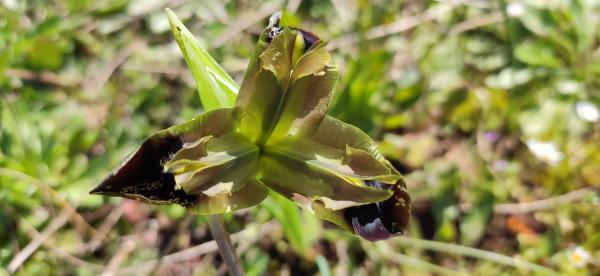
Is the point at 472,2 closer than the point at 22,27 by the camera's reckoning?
No

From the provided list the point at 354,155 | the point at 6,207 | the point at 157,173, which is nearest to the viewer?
the point at 157,173

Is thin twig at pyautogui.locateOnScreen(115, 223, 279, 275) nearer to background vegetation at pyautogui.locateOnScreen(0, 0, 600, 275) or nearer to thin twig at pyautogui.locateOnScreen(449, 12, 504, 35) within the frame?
background vegetation at pyautogui.locateOnScreen(0, 0, 600, 275)

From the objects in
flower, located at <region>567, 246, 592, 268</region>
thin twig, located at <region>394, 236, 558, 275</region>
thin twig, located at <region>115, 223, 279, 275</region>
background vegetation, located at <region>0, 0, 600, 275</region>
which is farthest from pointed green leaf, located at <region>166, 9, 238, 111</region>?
flower, located at <region>567, 246, 592, 268</region>

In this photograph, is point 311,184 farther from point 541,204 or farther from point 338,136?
point 541,204

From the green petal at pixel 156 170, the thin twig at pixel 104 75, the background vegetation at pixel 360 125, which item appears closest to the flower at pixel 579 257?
the background vegetation at pixel 360 125

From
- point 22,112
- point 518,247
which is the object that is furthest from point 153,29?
point 518,247

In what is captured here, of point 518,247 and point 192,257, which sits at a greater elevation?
point 192,257

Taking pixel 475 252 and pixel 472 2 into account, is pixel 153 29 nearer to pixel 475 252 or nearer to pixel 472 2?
pixel 472 2
